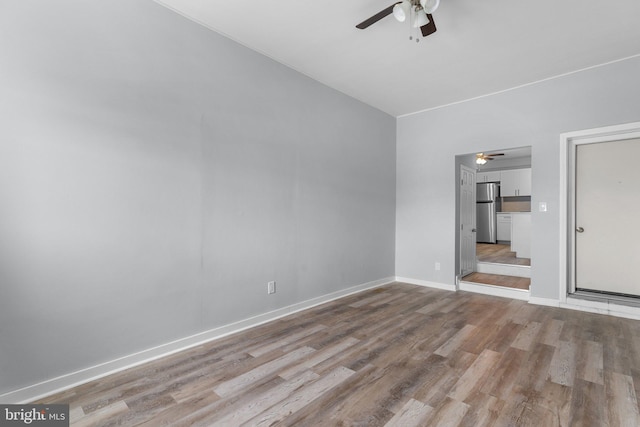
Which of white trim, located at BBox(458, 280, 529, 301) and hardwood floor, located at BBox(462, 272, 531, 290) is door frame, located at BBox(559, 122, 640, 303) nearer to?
white trim, located at BBox(458, 280, 529, 301)

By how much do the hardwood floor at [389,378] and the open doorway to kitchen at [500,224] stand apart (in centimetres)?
154

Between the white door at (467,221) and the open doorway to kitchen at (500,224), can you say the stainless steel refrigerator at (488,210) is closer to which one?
the open doorway to kitchen at (500,224)

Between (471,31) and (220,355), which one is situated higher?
(471,31)

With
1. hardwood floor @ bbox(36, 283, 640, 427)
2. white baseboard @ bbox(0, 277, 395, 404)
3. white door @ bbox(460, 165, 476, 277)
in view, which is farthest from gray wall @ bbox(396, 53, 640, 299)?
white baseboard @ bbox(0, 277, 395, 404)

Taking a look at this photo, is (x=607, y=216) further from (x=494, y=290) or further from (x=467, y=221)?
(x=467, y=221)

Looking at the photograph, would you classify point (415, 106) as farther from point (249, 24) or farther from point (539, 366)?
point (539, 366)

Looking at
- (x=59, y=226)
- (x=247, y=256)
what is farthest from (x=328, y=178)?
(x=59, y=226)

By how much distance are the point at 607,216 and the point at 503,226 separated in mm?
5541

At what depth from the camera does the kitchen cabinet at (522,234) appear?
6641 mm

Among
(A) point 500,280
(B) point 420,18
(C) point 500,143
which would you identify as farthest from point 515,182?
(B) point 420,18

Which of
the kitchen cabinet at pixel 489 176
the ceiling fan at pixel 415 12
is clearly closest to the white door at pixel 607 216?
the ceiling fan at pixel 415 12

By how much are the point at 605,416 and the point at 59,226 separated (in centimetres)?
370

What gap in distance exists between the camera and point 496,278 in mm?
5164

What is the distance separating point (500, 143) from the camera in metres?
4.34
